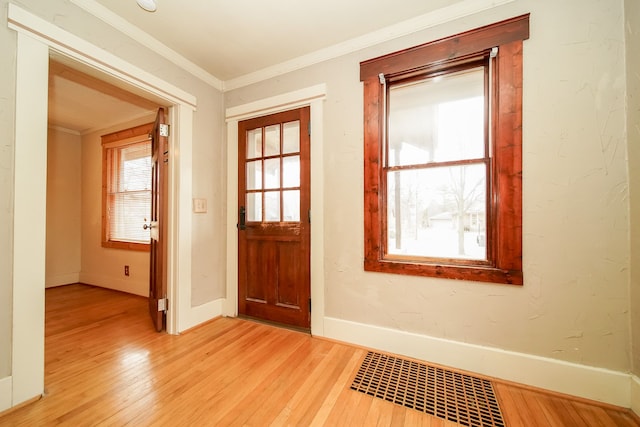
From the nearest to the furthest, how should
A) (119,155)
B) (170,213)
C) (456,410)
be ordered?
(456,410)
(170,213)
(119,155)

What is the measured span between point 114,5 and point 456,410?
3.32 m

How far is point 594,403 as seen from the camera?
1.42m

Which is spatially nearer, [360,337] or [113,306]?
[360,337]

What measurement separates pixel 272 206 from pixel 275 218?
124 mm

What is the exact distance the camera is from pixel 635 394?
4.38ft

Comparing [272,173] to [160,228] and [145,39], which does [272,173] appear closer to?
[160,228]

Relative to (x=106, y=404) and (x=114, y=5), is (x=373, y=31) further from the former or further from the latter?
(x=106, y=404)

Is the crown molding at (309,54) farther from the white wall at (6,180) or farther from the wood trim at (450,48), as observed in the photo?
the white wall at (6,180)

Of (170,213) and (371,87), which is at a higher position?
(371,87)

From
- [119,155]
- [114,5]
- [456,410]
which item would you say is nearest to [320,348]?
[456,410]

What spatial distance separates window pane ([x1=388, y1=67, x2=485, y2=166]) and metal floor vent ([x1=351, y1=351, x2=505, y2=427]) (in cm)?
149

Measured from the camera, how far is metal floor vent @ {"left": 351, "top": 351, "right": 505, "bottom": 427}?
1.33m

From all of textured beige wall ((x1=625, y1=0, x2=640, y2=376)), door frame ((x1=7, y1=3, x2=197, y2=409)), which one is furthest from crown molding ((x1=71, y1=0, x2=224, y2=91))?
textured beige wall ((x1=625, y1=0, x2=640, y2=376))

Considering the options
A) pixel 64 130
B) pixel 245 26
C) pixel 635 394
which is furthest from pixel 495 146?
pixel 64 130
